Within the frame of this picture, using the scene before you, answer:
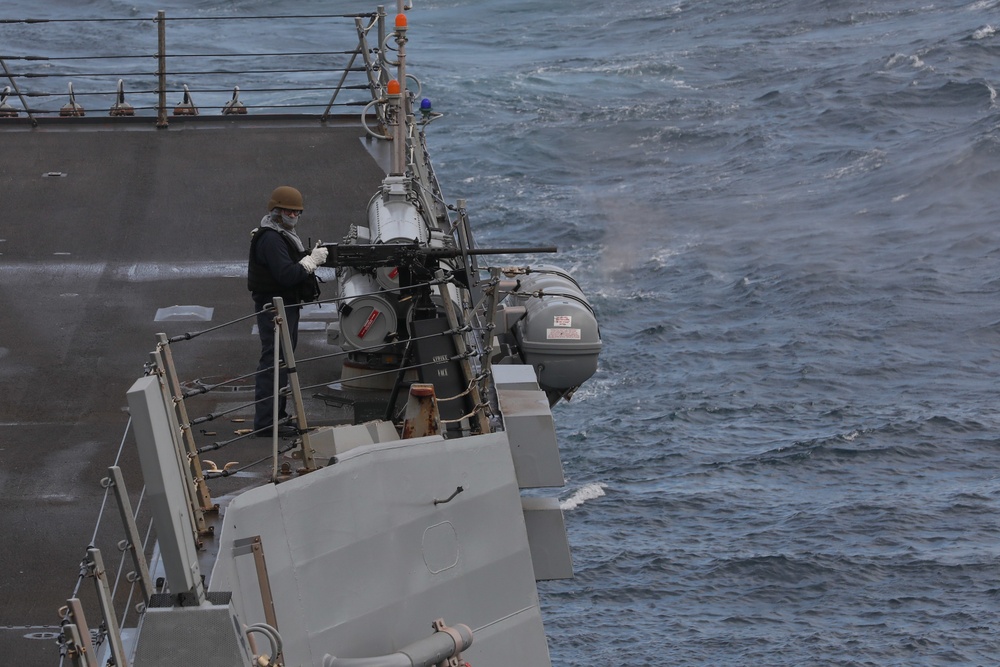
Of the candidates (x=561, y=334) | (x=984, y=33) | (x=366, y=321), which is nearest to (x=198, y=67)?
(x=984, y=33)

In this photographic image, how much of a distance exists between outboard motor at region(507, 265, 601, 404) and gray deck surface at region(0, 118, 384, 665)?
70.5 inches

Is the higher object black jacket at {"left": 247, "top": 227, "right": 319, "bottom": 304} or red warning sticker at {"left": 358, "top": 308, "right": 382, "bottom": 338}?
black jacket at {"left": 247, "top": 227, "right": 319, "bottom": 304}

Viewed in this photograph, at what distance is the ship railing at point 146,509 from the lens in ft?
16.7

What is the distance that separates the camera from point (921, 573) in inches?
666

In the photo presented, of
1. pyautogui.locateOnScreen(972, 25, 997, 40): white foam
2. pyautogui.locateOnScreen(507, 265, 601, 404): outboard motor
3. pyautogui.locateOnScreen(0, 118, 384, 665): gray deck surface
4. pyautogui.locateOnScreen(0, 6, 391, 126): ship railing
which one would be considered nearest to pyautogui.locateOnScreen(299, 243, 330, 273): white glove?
pyautogui.locateOnScreen(0, 118, 384, 665): gray deck surface

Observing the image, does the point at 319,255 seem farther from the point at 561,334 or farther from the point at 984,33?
the point at 984,33

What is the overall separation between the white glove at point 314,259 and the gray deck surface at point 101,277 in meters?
1.26

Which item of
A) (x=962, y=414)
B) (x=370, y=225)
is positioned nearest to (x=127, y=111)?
(x=370, y=225)

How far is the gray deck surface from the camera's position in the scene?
8305 mm

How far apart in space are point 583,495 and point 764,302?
872cm

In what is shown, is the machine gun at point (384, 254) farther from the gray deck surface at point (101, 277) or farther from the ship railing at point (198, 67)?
the ship railing at point (198, 67)

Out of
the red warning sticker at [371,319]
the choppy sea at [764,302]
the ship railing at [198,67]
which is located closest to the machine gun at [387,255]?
the red warning sticker at [371,319]

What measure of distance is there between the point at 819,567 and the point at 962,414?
5395mm

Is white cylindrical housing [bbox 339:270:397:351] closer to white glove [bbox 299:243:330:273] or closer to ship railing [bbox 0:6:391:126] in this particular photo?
white glove [bbox 299:243:330:273]
